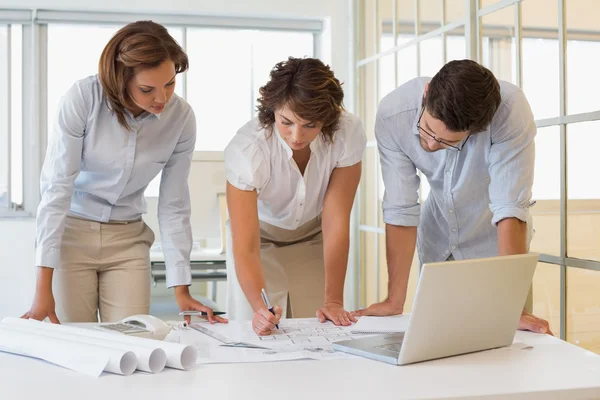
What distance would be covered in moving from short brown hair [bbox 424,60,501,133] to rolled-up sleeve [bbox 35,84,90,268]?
0.95m

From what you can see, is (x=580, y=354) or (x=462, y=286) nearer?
(x=462, y=286)

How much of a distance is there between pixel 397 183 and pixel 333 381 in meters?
0.89

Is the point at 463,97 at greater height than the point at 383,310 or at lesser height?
greater

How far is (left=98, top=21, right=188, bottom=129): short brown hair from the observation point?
180cm

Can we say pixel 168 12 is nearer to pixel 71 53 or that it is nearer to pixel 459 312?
pixel 71 53

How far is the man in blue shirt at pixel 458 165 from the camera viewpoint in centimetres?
165

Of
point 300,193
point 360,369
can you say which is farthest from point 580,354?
point 300,193

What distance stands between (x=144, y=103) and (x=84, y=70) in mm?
2976

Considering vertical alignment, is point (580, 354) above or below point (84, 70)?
below

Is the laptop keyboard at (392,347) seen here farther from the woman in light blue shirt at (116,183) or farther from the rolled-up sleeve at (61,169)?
the rolled-up sleeve at (61,169)

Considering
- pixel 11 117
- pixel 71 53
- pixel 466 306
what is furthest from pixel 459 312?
pixel 71 53

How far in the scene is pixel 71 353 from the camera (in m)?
1.25

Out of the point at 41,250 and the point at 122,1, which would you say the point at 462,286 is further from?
the point at 122,1

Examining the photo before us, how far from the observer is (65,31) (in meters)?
4.47
